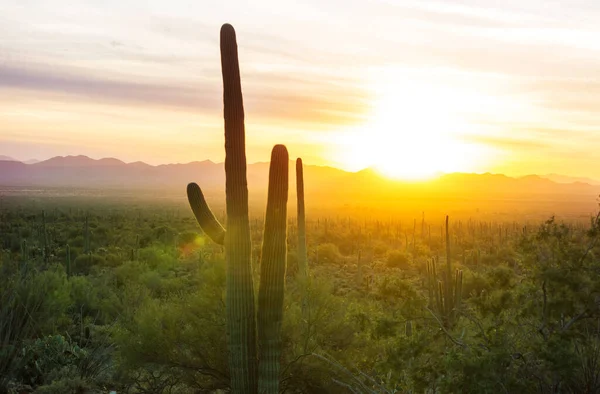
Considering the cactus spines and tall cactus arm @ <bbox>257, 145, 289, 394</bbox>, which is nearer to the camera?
tall cactus arm @ <bbox>257, 145, 289, 394</bbox>

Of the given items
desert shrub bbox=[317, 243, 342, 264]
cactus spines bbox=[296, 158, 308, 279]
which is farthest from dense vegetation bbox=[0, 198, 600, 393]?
desert shrub bbox=[317, 243, 342, 264]

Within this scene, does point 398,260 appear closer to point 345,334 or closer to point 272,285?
point 345,334

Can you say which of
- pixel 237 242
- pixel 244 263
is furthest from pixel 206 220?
pixel 244 263

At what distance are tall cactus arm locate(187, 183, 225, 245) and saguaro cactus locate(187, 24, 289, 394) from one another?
40cm

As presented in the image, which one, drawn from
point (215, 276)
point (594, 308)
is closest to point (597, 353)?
point (594, 308)

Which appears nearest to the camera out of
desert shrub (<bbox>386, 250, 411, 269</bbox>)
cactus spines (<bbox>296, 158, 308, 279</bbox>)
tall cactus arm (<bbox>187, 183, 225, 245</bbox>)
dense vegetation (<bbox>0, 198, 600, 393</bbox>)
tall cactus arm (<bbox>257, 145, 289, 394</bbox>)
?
dense vegetation (<bbox>0, 198, 600, 393</bbox>)

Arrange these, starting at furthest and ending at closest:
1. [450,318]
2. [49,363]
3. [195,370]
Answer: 1. [450,318]
2. [49,363]
3. [195,370]

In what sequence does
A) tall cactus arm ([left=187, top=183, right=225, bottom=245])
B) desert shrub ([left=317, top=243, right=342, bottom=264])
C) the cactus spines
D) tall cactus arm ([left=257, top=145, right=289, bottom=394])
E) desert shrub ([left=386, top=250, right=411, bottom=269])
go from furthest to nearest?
desert shrub ([left=317, top=243, right=342, bottom=264]) → desert shrub ([left=386, top=250, right=411, bottom=269]) → the cactus spines → tall cactus arm ([left=187, top=183, right=225, bottom=245]) → tall cactus arm ([left=257, top=145, right=289, bottom=394])

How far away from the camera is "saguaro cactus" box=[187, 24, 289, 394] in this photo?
1095 cm

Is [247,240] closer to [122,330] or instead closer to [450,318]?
[122,330]

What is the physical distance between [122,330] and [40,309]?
3.90m

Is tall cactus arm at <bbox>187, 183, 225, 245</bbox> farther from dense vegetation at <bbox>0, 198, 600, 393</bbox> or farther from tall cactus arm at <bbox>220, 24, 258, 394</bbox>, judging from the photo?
dense vegetation at <bbox>0, 198, 600, 393</bbox>

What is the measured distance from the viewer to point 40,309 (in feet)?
51.1

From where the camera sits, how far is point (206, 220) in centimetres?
1227
